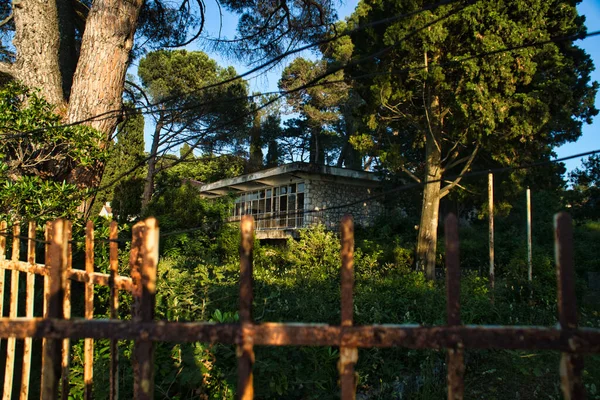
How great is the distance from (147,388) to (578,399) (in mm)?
1645

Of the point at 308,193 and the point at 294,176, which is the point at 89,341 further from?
the point at 294,176

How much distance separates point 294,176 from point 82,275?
1758cm

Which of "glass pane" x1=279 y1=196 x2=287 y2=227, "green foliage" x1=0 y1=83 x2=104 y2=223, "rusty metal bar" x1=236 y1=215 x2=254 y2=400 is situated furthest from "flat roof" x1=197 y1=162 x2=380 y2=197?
A: "rusty metal bar" x1=236 y1=215 x2=254 y2=400

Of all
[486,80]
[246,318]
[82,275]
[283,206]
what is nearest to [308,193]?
[283,206]

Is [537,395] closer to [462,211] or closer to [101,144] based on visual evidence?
[101,144]

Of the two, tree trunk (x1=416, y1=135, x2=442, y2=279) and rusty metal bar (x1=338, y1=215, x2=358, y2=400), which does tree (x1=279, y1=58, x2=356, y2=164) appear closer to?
tree trunk (x1=416, y1=135, x2=442, y2=279)

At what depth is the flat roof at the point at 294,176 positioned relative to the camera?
18984 millimetres

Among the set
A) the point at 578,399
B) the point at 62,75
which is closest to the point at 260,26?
the point at 62,75

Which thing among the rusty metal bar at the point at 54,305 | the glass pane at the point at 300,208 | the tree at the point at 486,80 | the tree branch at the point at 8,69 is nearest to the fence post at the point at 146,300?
the rusty metal bar at the point at 54,305

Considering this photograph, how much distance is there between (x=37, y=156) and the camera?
4980 millimetres

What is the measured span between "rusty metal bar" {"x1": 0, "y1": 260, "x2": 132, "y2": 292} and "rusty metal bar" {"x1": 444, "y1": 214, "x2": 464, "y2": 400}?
179cm

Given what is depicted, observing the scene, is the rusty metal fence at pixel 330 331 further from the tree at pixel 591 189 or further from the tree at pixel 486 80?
the tree at pixel 591 189

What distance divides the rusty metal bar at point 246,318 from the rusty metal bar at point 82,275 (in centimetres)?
108

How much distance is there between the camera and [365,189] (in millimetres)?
21812
